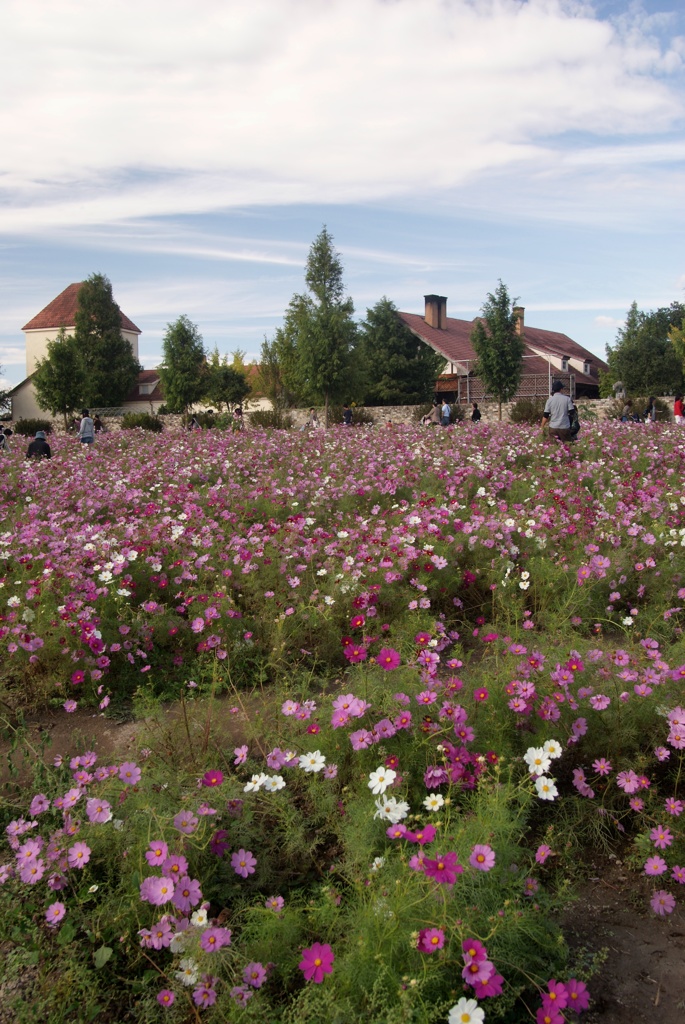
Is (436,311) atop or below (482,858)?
atop

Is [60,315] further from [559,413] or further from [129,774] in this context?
[129,774]

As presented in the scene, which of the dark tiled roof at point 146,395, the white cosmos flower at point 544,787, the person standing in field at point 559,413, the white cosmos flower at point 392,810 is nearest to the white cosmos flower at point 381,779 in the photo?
the white cosmos flower at point 392,810

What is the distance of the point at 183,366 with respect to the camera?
154 ft

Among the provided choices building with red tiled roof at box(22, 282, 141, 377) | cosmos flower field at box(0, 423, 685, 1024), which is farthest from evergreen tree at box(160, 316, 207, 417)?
cosmos flower field at box(0, 423, 685, 1024)

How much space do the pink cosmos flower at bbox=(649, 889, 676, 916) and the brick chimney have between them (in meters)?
49.0

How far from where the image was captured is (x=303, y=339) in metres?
39.4

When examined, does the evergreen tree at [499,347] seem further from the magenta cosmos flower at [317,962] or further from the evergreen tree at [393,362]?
the magenta cosmos flower at [317,962]

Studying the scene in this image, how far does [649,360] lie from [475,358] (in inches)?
389

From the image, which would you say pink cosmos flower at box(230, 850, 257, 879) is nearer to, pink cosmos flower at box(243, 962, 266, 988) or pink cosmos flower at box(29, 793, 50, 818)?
pink cosmos flower at box(243, 962, 266, 988)

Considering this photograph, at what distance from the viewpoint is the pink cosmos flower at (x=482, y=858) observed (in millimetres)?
2105

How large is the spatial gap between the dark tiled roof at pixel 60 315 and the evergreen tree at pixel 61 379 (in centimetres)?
1079

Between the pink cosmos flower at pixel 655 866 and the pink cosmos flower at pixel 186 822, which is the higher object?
the pink cosmos flower at pixel 186 822

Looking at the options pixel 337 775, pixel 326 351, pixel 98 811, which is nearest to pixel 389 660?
pixel 337 775

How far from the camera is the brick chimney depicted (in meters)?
50.1
